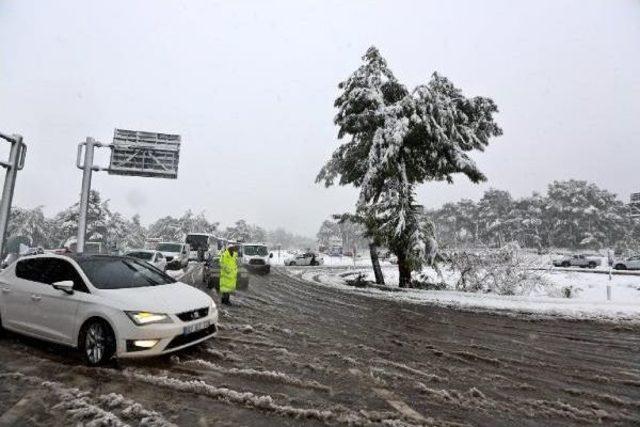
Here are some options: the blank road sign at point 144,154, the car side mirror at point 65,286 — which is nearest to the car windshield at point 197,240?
the blank road sign at point 144,154

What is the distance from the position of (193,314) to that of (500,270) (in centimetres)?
1519

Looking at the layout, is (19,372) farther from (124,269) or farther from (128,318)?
(124,269)

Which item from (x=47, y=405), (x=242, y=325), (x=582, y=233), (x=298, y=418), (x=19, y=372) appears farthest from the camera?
(x=582, y=233)

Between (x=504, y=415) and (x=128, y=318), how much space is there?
4628 mm

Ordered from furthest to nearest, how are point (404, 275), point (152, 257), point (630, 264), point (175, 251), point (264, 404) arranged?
point (630, 264), point (175, 251), point (152, 257), point (404, 275), point (264, 404)

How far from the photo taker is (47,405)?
14.3ft

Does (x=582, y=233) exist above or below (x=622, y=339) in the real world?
above

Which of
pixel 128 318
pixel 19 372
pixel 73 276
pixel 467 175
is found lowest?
pixel 19 372

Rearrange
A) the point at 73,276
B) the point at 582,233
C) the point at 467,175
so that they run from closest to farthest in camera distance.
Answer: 1. the point at 73,276
2. the point at 467,175
3. the point at 582,233

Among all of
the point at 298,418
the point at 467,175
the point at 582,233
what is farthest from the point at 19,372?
the point at 582,233

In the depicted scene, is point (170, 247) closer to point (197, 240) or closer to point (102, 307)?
point (197, 240)

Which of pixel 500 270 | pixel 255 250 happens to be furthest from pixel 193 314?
pixel 255 250

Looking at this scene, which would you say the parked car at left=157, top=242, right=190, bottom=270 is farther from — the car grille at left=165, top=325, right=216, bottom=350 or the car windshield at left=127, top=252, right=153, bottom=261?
the car grille at left=165, top=325, right=216, bottom=350

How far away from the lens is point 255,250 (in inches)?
1133
